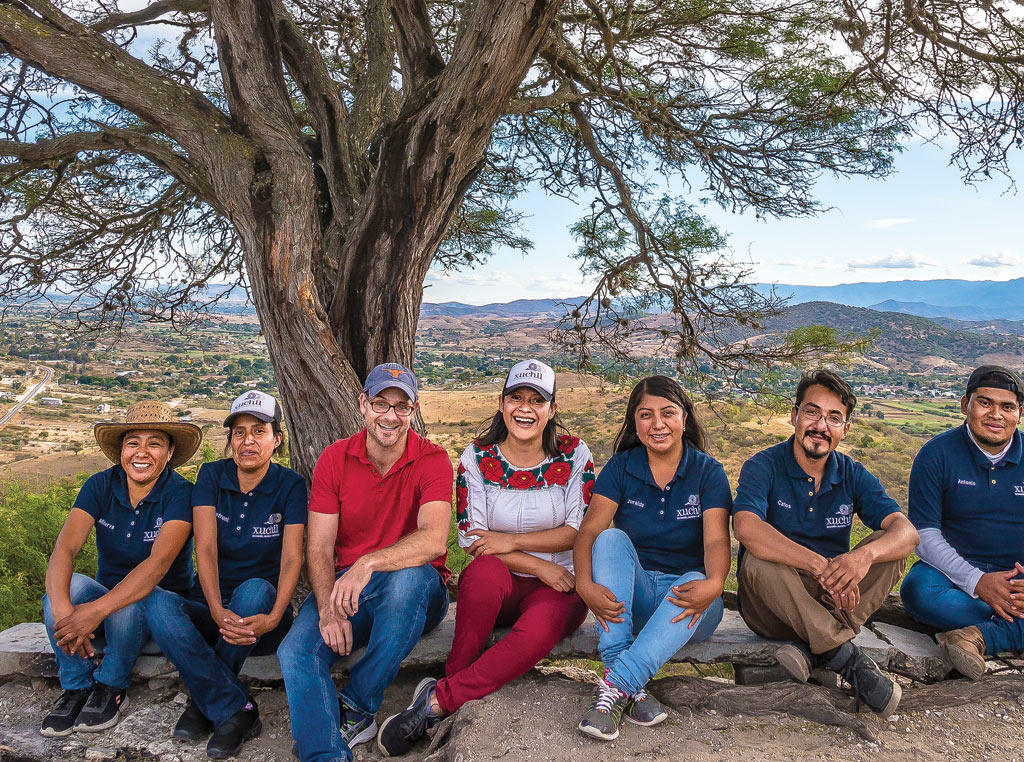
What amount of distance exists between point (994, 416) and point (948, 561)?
729mm

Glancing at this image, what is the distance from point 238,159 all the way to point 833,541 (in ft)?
13.3

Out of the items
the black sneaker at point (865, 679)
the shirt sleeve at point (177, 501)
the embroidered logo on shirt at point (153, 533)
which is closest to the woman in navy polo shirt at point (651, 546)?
the black sneaker at point (865, 679)

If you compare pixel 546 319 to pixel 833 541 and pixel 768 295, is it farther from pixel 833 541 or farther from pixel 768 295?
pixel 833 541

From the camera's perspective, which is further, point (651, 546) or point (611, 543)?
point (651, 546)

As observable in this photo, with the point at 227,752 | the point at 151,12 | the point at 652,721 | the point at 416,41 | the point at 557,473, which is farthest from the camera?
the point at 151,12

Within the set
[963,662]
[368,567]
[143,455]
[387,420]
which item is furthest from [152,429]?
[963,662]

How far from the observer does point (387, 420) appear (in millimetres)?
3191

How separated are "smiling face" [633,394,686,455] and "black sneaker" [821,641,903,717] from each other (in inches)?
43.9

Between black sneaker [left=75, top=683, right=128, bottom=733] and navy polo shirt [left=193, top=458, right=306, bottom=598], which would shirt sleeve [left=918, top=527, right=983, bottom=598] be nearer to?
navy polo shirt [left=193, top=458, right=306, bottom=598]

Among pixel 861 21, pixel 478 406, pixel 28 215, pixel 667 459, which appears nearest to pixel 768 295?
pixel 861 21

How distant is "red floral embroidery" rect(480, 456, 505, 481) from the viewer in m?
3.29

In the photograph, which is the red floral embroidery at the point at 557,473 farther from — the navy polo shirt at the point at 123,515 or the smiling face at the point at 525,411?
the navy polo shirt at the point at 123,515

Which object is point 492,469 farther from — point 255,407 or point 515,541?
point 255,407

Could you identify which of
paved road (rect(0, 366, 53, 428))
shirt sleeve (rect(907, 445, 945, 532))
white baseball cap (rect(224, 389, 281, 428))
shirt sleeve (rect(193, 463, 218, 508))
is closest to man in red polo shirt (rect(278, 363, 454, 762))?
white baseball cap (rect(224, 389, 281, 428))
